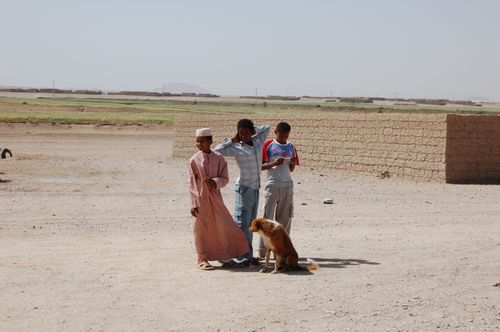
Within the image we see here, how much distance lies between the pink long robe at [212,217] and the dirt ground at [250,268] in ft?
0.91

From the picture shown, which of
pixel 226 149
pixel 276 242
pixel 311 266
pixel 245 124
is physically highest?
pixel 245 124

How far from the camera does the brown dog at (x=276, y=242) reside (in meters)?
8.22

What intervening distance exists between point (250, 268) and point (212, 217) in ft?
2.29

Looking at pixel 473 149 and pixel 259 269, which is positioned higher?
pixel 473 149

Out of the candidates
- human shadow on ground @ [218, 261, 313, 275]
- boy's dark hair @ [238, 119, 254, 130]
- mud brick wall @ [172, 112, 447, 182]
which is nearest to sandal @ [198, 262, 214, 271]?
human shadow on ground @ [218, 261, 313, 275]

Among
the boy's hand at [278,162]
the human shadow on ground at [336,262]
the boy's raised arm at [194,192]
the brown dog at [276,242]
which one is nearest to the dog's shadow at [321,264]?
the human shadow on ground at [336,262]

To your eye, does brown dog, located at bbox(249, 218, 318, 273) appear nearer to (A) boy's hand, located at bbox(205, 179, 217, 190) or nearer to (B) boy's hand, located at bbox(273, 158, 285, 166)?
(A) boy's hand, located at bbox(205, 179, 217, 190)

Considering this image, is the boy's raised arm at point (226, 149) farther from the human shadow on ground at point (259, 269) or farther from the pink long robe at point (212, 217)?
the human shadow on ground at point (259, 269)

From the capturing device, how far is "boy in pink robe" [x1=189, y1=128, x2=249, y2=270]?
8500mm

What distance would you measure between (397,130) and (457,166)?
1.90m

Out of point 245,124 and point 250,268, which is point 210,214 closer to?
point 250,268

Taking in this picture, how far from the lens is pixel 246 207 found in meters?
8.71

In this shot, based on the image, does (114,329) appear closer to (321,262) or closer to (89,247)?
(321,262)

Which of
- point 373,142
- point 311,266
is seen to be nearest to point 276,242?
point 311,266
